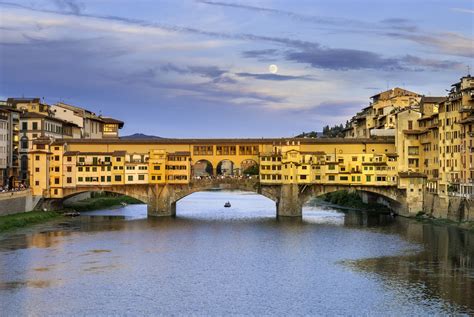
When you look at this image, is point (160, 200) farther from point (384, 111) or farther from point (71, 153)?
point (384, 111)

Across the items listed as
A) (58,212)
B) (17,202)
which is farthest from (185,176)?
(17,202)

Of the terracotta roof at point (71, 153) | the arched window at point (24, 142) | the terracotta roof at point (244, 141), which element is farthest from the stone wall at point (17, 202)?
the arched window at point (24, 142)

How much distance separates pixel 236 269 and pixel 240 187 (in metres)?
29.6

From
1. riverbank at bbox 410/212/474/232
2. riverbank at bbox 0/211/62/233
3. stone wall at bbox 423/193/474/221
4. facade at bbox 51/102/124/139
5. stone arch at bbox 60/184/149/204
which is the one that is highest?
facade at bbox 51/102/124/139

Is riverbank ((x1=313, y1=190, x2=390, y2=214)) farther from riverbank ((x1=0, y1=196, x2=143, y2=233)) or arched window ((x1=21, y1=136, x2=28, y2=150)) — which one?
arched window ((x1=21, y1=136, x2=28, y2=150))

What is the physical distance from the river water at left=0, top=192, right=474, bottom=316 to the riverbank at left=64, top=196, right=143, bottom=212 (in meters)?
13.9

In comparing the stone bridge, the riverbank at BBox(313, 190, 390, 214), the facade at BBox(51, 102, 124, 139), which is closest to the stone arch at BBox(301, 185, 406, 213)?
the stone bridge

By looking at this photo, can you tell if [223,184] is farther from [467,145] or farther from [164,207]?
[467,145]

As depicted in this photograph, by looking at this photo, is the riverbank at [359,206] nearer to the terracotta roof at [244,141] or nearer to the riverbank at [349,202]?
the riverbank at [349,202]

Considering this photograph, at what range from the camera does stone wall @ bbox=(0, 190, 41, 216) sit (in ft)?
189

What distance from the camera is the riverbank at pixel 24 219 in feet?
180

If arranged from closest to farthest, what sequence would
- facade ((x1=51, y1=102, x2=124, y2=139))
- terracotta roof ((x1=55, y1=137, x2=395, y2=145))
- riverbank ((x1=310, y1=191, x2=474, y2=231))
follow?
riverbank ((x1=310, y1=191, x2=474, y2=231)), terracotta roof ((x1=55, y1=137, x2=395, y2=145)), facade ((x1=51, y1=102, x2=124, y2=139))

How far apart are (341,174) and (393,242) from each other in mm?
19529

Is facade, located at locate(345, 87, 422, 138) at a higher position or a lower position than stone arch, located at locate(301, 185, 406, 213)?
higher
